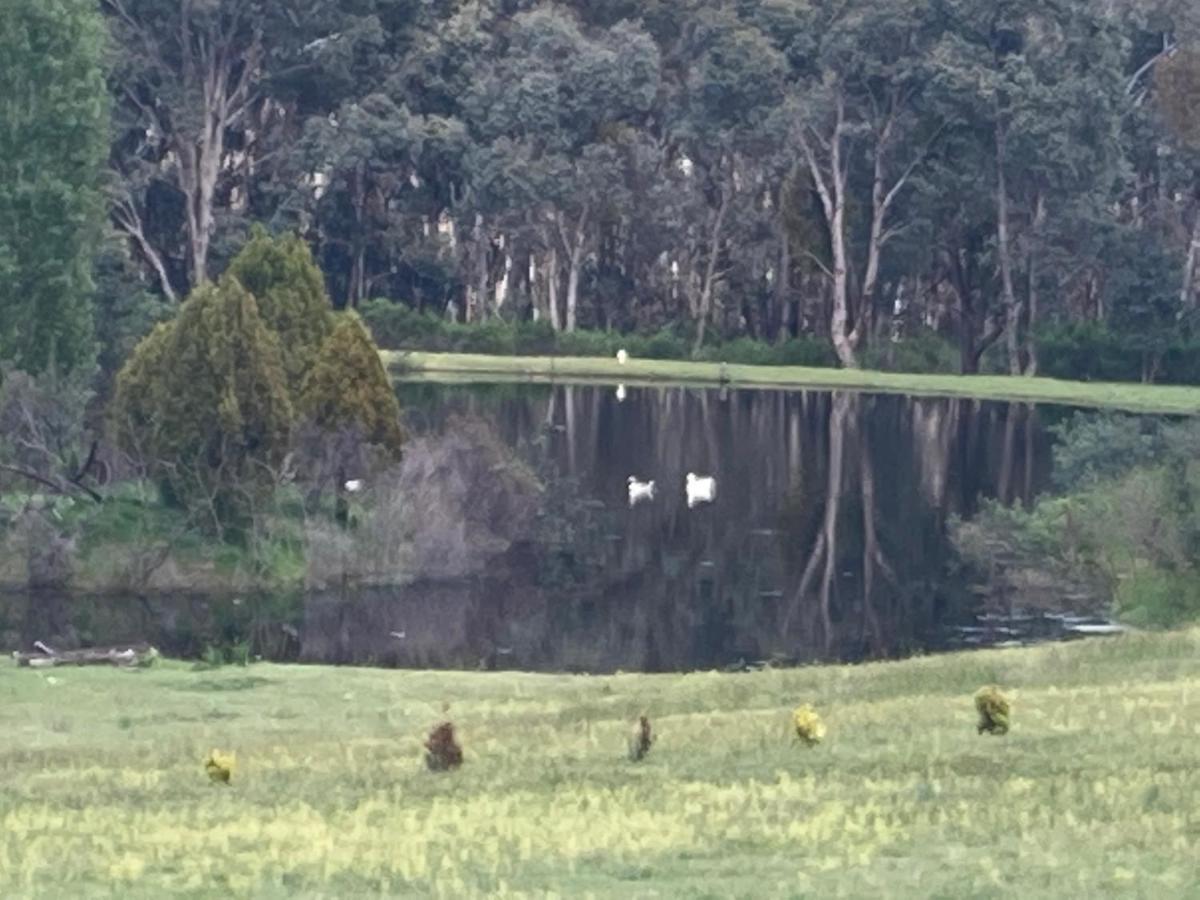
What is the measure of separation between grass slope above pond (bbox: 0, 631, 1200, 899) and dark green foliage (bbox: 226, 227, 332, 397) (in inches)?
808

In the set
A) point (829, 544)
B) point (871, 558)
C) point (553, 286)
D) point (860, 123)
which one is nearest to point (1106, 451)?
point (829, 544)

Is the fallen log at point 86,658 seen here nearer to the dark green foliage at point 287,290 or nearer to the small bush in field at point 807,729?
the small bush in field at point 807,729

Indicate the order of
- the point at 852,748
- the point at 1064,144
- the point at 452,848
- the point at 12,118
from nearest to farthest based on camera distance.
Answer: the point at 452,848, the point at 852,748, the point at 12,118, the point at 1064,144

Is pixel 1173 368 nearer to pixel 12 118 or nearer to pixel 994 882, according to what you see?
pixel 12 118

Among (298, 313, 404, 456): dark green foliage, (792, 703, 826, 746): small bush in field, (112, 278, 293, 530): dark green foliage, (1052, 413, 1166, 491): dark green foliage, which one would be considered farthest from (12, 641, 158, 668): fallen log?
(1052, 413, 1166, 491): dark green foliage

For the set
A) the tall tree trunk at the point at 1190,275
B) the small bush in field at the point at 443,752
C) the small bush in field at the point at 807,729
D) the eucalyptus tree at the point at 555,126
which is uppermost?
the eucalyptus tree at the point at 555,126

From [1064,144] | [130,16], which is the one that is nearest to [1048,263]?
[1064,144]

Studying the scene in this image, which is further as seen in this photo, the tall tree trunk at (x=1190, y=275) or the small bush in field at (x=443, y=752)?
the tall tree trunk at (x=1190, y=275)

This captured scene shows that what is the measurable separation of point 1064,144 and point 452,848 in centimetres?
7202

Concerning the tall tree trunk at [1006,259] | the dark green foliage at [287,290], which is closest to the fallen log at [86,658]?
the dark green foliage at [287,290]

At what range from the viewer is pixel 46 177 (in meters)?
51.3

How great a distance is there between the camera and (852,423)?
232 ft

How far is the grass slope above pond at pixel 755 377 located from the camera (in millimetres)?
80312

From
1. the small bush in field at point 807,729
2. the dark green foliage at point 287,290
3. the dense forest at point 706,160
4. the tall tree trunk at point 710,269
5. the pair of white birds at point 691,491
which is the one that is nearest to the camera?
the small bush in field at point 807,729
